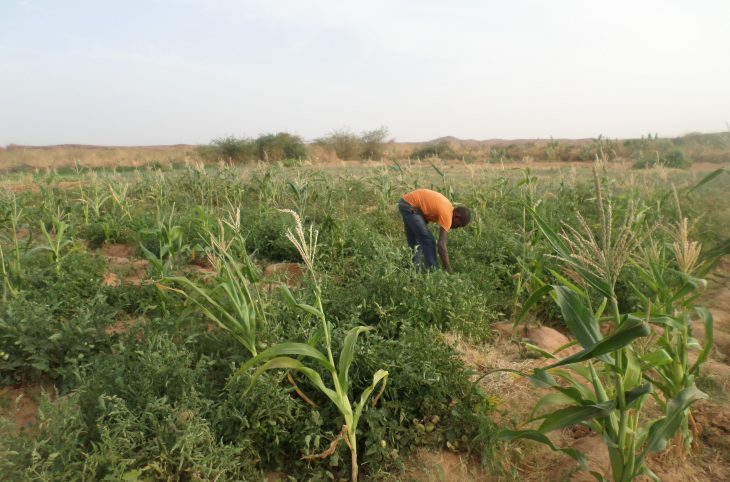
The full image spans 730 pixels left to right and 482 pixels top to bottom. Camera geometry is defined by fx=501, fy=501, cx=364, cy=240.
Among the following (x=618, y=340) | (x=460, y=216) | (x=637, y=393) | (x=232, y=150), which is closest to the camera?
(x=618, y=340)

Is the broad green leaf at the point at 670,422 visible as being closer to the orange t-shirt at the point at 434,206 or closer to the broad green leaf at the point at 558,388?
the broad green leaf at the point at 558,388

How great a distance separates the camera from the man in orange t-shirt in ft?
17.1

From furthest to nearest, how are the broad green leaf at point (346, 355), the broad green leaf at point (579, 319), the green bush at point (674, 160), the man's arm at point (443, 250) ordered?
the green bush at point (674, 160) → the man's arm at point (443, 250) → the broad green leaf at point (346, 355) → the broad green leaf at point (579, 319)

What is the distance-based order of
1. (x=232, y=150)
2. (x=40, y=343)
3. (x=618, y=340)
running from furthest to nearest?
(x=232, y=150) < (x=40, y=343) < (x=618, y=340)

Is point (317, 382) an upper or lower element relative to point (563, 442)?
upper

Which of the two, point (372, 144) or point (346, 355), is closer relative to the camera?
point (346, 355)

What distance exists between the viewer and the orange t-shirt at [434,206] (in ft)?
17.1

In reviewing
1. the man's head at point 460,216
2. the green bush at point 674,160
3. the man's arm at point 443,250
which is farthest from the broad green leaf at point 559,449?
the green bush at point 674,160

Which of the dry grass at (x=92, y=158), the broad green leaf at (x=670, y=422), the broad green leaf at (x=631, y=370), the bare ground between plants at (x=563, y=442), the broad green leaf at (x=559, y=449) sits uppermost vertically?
the dry grass at (x=92, y=158)

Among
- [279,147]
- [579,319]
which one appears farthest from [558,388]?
[279,147]

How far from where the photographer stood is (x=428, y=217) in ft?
17.7

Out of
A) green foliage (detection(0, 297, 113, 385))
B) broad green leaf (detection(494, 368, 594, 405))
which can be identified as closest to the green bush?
broad green leaf (detection(494, 368, 594, 405))

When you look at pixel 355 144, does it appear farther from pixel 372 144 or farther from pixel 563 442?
pixel 563 442

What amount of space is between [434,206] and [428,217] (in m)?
0.18
